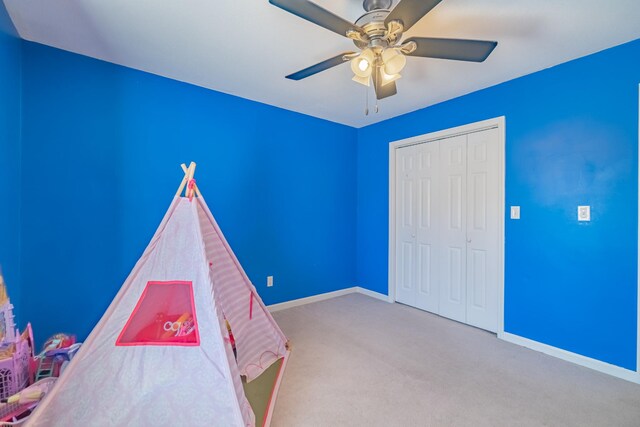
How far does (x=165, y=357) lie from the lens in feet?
5.08

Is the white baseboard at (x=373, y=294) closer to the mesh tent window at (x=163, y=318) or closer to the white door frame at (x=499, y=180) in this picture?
the white door frame at (x=499, y=180)

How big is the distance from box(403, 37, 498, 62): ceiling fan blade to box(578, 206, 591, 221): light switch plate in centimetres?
152

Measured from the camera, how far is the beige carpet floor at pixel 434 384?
165 centimetres

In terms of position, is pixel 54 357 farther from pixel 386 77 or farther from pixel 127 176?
pixel 386 77

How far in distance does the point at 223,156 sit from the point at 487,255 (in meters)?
2.78

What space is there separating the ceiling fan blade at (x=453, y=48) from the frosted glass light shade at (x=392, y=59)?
69 millimetres

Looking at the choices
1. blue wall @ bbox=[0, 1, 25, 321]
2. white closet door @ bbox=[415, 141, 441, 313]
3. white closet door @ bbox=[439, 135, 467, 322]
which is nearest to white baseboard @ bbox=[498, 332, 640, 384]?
white closet door @ bbox=[439, 135, 467, 322]

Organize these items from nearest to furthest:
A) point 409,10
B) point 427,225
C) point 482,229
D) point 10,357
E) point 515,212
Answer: point 409,10 < point 10,357 < point 515,212 < point 482,229 < point 427,225

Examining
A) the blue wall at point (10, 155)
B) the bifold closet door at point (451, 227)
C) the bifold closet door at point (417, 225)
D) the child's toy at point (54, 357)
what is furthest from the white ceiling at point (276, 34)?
the child's toy at point (54, 357)

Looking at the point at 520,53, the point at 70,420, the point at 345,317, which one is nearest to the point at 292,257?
the point at 345,317

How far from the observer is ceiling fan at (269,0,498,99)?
1.28 m

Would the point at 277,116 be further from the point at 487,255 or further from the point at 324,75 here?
the point at 487,255

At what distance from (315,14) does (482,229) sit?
2.48m

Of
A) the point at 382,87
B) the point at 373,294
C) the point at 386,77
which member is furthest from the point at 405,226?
the point at 386,77
